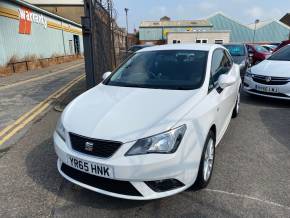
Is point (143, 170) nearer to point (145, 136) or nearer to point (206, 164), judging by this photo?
point (145, 136)

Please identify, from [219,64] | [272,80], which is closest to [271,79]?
[272,80]

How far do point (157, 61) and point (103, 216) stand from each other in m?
2.38

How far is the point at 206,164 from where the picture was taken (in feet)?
10.3

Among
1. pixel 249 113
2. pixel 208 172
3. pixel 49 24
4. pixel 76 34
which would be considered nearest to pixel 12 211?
pixel 208 172

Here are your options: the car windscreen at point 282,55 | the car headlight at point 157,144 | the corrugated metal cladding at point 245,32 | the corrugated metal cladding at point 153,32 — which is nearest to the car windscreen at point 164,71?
the car headlight at point 157,144

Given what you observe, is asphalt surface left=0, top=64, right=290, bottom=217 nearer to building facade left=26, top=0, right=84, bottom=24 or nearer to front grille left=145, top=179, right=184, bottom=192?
front grille left=145, top=179, right=184, bottom=192

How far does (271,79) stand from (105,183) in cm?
557

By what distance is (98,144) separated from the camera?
263 centimetres

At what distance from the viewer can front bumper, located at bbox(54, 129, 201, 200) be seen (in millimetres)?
2512

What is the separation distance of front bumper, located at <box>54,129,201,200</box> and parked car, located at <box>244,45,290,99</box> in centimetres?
481

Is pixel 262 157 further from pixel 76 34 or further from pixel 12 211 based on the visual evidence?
pixel 76 34

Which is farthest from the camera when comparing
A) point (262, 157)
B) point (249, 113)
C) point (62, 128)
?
point (249, 113)

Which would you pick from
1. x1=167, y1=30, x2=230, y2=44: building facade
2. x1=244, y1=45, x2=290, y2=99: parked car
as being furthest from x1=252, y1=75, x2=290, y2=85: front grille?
x1=167, y1=30, x2=230, y2=44: building facade

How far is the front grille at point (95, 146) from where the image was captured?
259 cm
